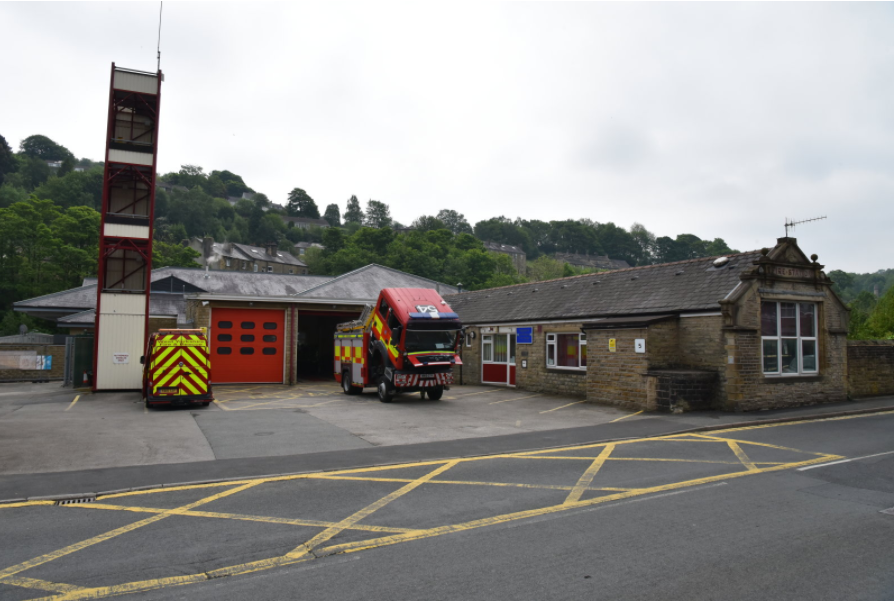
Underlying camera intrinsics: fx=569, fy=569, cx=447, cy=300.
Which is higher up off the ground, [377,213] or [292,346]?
[377,213]

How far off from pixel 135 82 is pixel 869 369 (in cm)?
2749

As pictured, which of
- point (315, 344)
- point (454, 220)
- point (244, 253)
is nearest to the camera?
point (315, 344)

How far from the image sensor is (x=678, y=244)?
114812mm

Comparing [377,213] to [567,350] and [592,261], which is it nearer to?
[592,261]

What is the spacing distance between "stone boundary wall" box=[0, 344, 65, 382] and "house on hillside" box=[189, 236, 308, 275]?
5400 cm

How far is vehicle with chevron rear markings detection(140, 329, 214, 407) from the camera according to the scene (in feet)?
52.4


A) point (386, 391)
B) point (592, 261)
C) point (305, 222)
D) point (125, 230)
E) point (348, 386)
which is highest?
point (305, 222)

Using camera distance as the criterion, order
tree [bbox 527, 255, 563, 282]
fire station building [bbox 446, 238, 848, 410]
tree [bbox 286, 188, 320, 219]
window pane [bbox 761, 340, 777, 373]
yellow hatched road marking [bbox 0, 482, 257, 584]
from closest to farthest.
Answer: yellow hatched road marking [bbox 0, 482, 257, 584] → fire station building [bbox 446, 238, 848, 410] → window pane [bbox 761, 340, 777, 373] → tree [bbox 527, 255, 563, 282] → tree [bbox 286, 188, 320, 219]

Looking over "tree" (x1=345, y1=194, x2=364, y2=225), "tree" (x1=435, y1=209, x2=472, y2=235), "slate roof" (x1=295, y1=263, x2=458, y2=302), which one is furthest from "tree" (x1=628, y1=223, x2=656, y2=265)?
"slate roof" (x1=295, y1=263, x2=458, y2=302)

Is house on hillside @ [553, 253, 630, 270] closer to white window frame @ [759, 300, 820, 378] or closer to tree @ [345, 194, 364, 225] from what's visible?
tree @ [345, 194, 364, 225]

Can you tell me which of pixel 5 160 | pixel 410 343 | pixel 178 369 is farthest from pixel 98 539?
pixel 5 160

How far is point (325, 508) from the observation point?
665 cm

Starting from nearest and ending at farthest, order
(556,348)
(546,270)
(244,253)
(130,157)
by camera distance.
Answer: (556,348), (130,157), (546,270), (244,253)

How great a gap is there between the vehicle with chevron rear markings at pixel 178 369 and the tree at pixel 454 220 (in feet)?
434
